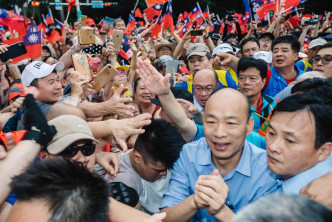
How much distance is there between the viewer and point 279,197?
879 millimetres

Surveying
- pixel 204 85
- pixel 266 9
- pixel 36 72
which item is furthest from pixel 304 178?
pixel 266 9

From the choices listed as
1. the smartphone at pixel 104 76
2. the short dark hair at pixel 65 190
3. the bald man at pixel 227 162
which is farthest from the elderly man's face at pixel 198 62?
the short dark hair at pixel 65 190

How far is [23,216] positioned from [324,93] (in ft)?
7.51

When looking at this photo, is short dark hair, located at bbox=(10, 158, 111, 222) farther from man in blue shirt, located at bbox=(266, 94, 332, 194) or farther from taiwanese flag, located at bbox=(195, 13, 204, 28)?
taiwanese flag, located at bbox=(195, 13, 204, 28)

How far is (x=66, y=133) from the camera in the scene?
2.10 meters

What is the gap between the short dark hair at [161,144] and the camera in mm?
2520

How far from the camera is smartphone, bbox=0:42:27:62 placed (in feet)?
14.4

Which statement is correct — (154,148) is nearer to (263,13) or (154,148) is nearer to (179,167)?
(179,167)

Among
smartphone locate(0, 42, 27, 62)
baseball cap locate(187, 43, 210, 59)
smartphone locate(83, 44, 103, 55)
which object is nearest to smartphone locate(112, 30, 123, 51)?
smartphone locate(83, 44, 103, 55)

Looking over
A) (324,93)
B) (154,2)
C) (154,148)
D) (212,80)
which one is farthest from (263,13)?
(154,148)

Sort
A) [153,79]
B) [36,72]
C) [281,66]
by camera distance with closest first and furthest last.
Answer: [153,79]
[36,72]
[281,66]

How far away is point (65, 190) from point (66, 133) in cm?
91

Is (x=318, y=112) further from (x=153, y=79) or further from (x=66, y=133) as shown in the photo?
(x=66, y=133)

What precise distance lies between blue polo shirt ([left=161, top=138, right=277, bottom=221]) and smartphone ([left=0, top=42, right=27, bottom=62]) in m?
3.32
